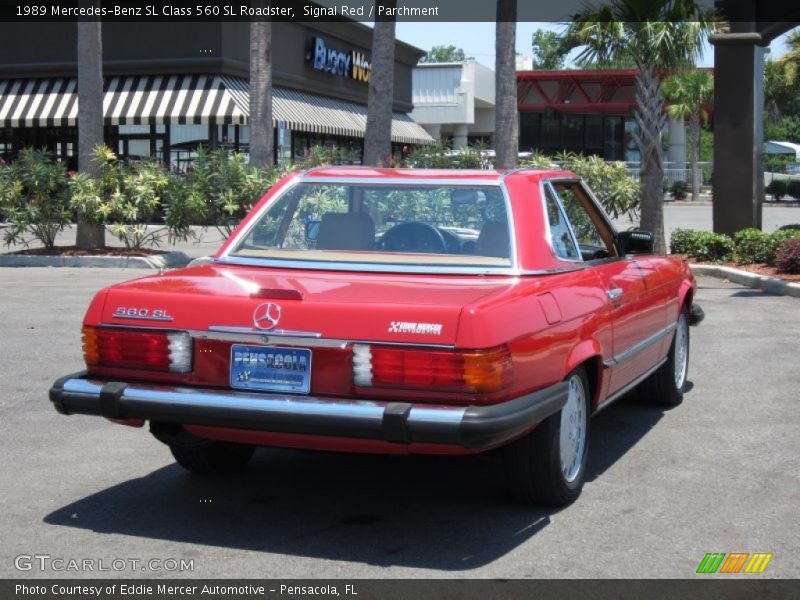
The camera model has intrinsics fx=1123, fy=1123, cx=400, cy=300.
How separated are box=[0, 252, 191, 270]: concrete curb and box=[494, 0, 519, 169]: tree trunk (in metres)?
6.10

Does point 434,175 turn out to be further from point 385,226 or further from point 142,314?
point 142,314

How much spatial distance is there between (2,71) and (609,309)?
103ft

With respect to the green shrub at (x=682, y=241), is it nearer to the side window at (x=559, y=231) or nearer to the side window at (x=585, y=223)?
the side window at (x=585, y=223)

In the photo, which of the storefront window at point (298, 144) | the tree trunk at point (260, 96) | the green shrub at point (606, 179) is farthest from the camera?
the storefront window at point (298, 144)

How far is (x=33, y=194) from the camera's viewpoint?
19688 millimetres

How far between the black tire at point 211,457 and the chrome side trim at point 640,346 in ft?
6.71

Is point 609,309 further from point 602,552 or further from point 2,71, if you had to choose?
point 2,71

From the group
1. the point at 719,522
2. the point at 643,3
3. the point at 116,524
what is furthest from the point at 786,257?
the point at 116,524

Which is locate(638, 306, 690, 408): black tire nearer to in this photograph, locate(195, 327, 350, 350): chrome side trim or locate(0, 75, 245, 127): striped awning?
locate(195, 327, 350, 350): chrome side trim

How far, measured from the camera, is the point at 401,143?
145ft

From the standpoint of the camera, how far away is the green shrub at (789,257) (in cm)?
1564

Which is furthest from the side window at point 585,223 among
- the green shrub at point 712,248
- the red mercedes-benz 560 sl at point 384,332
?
the green shrub at point 712,248

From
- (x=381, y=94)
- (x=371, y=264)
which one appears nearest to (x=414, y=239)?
(x=371, y=264)

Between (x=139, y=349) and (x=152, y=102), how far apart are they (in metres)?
27.5
